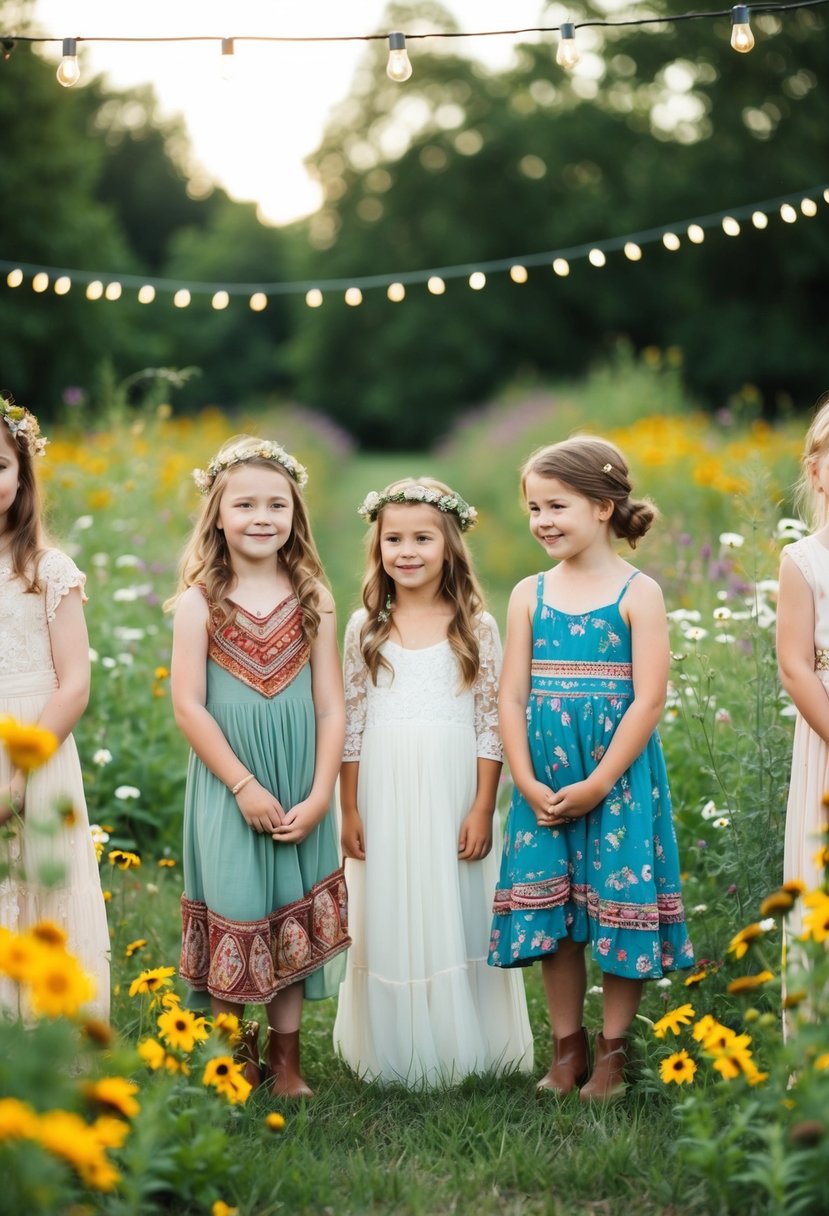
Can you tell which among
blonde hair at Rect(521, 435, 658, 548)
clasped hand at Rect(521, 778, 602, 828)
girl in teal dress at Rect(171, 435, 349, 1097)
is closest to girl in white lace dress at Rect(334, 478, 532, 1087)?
girl in teal dress at Rect(171, 435, 349, 1097)

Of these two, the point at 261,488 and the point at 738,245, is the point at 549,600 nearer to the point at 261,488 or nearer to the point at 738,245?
the point at 261,488

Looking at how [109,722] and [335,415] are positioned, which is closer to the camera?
[109,722]

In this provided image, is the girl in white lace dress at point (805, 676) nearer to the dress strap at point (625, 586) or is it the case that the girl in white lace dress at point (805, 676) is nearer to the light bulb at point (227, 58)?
the dress strap at point (625, 586)

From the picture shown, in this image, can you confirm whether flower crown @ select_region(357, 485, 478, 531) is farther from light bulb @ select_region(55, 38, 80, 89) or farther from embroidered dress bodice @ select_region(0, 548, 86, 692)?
light bulb @ select_region(55, 38, 80, 89)

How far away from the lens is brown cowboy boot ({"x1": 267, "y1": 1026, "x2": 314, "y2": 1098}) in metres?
3.15

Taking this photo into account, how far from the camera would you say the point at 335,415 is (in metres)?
35.4

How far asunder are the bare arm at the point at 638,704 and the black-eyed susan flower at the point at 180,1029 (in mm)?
1050

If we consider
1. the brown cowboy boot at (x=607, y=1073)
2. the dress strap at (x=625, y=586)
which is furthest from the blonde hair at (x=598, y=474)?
the brown cowboy boot at (x=607, y=1073)

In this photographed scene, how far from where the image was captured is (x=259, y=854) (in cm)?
314

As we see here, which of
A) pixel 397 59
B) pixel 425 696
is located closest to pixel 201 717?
pixel 425 696

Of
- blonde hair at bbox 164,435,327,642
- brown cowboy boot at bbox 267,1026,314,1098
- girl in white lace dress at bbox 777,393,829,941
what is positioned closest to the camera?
girl in white lace dress at bbox 777,393,829,941

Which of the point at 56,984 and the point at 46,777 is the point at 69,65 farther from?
the point at 56,984

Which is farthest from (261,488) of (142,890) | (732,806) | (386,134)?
(386,134)

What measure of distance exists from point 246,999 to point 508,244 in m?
30.7
